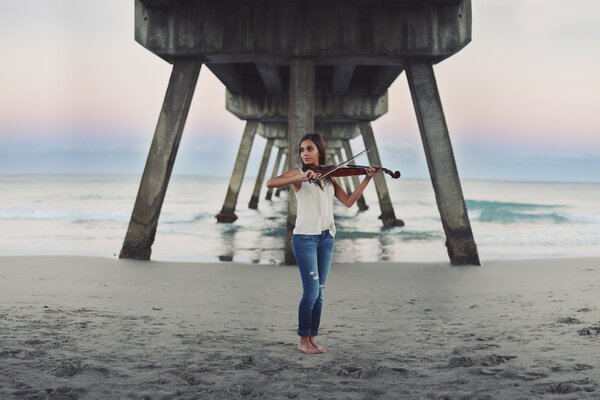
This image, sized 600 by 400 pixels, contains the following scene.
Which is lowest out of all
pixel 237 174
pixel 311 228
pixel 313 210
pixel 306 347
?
pixel 306 347

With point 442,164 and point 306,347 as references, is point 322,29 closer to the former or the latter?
point 442,164

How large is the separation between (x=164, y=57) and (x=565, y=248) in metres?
10.0

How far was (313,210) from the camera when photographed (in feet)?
14.1

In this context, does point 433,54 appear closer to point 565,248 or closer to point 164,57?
point 164,57

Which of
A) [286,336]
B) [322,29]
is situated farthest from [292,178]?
[322,29]

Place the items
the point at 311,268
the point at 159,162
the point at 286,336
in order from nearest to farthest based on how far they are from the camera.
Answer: the point at 311,268 → the point at 286,336 → the point at 159,162

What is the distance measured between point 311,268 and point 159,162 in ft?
19.6

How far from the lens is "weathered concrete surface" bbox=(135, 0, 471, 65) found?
962 cm

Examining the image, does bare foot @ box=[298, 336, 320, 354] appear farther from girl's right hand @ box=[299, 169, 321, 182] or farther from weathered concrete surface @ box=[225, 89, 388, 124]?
weathered concrete surface @ box=[225, 89, 388, 124]

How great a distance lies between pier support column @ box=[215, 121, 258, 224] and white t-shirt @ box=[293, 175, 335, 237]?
56.7ft

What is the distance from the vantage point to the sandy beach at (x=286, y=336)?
3.63m

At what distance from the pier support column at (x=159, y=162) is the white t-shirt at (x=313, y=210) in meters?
5.72

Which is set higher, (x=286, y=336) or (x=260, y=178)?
(x=260, y=178)

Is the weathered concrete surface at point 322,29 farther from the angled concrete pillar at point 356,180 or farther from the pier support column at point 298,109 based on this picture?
the angled concrete pillar at point 356,180
